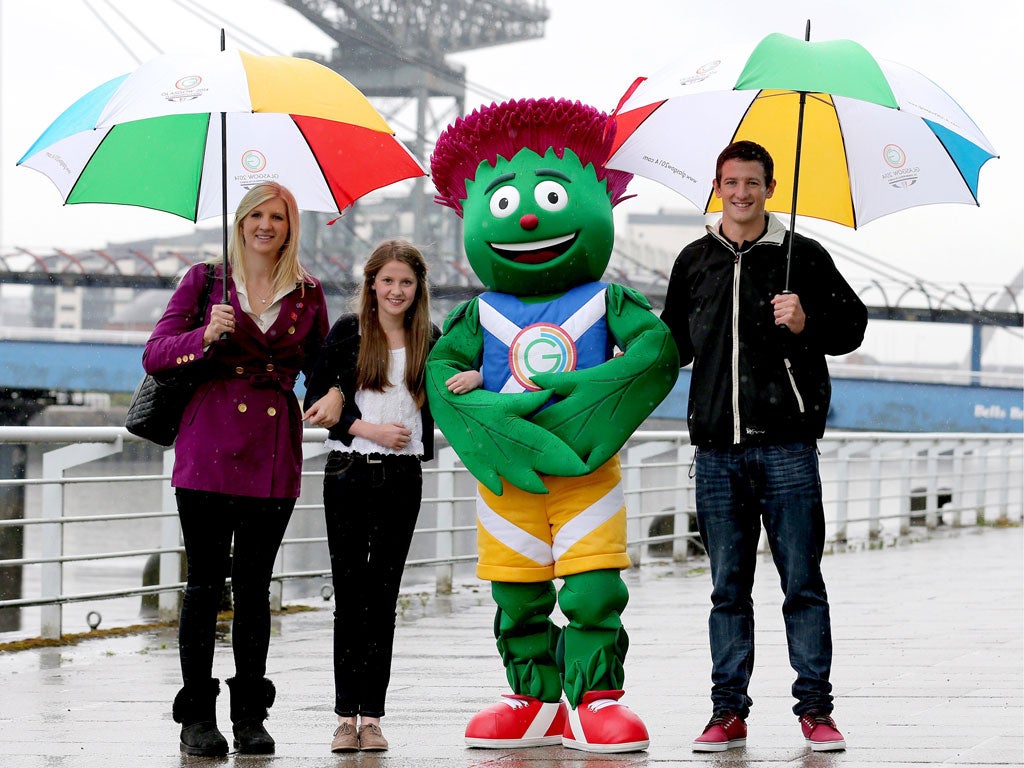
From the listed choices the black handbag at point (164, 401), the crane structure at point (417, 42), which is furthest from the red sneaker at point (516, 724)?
the crane structure at point (417, 42)

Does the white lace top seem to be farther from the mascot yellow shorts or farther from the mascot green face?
the mascot green face

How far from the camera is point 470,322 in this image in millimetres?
4902

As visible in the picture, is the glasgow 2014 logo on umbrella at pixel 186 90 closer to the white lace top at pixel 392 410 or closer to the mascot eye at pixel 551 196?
the white lace top at pixel 392 410

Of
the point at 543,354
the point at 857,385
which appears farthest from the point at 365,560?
the point at 857,385

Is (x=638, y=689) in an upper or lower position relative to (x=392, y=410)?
lower

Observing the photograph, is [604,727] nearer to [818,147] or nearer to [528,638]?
[528,638]

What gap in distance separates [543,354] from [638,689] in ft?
5.59

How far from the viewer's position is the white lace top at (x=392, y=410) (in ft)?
15.2

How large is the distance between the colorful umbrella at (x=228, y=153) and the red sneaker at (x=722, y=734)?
6.59ft

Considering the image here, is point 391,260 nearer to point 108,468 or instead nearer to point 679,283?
point 679,283

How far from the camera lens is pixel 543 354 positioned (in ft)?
15.6

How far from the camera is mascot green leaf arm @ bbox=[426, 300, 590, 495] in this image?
181 inches

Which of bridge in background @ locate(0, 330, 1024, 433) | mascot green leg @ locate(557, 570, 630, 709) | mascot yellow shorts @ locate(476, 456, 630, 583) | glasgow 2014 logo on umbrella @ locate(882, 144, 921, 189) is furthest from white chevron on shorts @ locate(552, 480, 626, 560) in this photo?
bridge in background @ locate(0, 330, 1024, 433)

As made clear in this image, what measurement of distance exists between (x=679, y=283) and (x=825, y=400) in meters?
0.59
